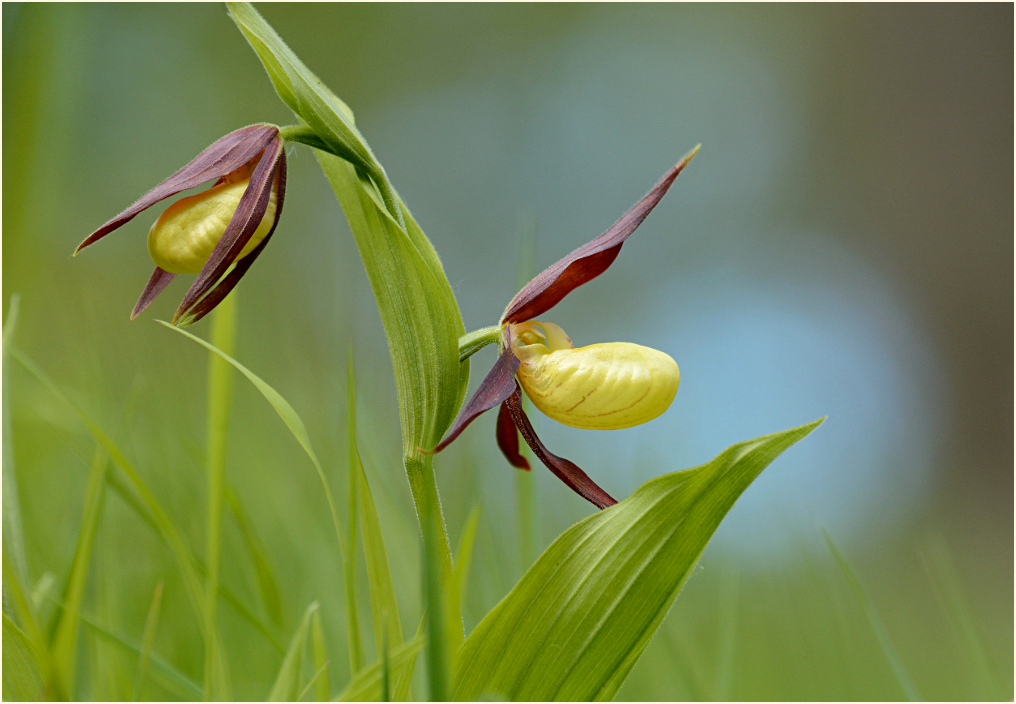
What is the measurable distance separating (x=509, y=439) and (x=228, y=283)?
36 cm

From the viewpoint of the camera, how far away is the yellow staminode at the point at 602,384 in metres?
0.60

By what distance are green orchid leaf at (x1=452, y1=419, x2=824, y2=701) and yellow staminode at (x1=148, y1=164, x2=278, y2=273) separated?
44 cm

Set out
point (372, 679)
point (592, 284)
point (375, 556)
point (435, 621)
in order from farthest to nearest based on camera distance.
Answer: point (592, 284)
point (375, 556)
point (372, 679)
point (435, 621)

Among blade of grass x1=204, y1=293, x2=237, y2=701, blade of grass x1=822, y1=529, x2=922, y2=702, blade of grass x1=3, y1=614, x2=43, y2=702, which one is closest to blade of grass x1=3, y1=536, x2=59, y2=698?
blade of grass x1=3, y1=614, x2=43, y2=702

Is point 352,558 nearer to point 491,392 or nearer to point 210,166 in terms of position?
point 491,392

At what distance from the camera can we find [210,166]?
585 mm

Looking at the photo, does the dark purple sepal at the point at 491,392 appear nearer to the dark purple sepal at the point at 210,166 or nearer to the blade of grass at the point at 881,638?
the dark purple sepal at the point at 210,166

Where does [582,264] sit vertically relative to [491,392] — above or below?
above

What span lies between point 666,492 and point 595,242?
265mm

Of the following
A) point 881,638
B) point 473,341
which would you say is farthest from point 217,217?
point 881,638

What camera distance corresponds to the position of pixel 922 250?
207 inches

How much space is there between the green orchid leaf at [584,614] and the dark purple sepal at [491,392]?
0.14 metres

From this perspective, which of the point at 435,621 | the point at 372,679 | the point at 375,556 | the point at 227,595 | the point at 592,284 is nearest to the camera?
the point at 435,621

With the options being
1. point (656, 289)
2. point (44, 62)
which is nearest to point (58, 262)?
point (44, 62)
